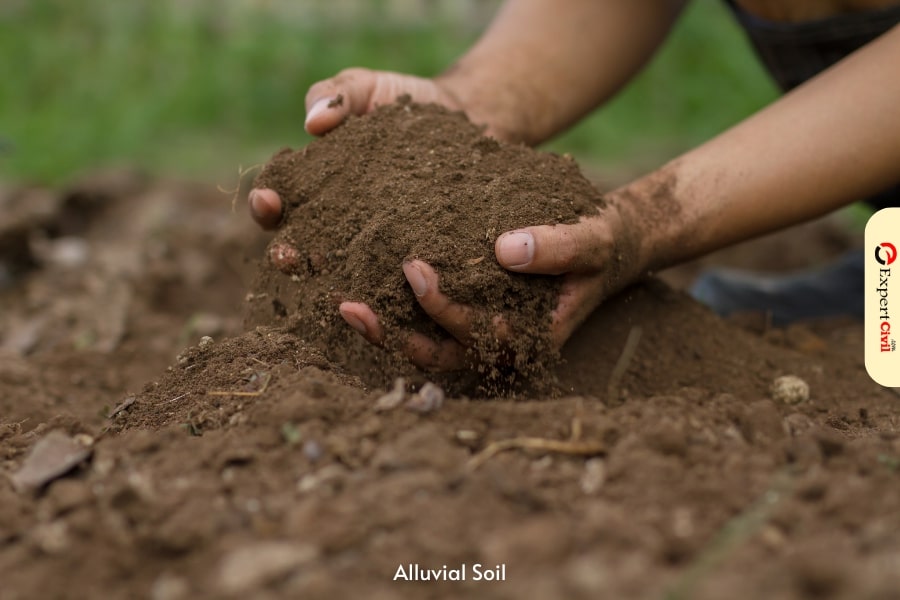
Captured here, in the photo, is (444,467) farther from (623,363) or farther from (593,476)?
(623,363)

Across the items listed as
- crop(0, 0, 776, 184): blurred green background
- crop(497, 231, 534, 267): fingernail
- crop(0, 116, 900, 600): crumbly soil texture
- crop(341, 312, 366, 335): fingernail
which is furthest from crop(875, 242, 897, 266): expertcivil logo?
crop(0, 0, 776, 184): blurred green background

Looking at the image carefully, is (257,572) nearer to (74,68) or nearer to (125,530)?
(125,530)

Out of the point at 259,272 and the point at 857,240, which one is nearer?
the point at 259,272

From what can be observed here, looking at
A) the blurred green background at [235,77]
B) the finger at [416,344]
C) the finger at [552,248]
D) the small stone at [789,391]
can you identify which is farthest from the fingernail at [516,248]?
the blurred green background at [235,77]

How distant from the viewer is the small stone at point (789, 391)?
1979 mm

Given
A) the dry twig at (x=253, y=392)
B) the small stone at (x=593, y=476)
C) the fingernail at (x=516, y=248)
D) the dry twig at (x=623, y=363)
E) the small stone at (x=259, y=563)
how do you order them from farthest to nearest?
the dry twig at (x=623, y=363)
the fingernail at (x=516, y=248)
the dry twig at (x=253, y=392)
the small stone at (x=593, y=476)
the small stone at (x=259, y=563)

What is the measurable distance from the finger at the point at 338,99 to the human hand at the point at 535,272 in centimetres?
57

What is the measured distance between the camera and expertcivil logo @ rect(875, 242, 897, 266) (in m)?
1.72

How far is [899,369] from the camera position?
1737 mm

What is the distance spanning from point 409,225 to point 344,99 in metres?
0.52

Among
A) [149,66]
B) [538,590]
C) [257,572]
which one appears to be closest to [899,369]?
[538,590]

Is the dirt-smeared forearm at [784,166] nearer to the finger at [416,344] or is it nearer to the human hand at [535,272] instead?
the human hand at [535,272]

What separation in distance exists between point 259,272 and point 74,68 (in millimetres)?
4939

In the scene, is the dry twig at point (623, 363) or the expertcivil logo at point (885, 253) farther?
the dry twig at point (623, 363)
